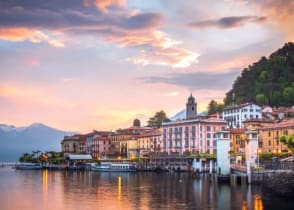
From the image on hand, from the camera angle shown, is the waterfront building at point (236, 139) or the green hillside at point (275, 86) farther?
the green hillside at point (275, 86)

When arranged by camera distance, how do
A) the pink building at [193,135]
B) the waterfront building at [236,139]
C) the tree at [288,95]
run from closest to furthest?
1. the waterfront building at [236,139]
2. the pink building at [193,135]
3. the tree at [288,95]

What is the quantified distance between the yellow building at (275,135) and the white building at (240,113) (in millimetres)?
33365

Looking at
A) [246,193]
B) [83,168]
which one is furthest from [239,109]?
[246,193]

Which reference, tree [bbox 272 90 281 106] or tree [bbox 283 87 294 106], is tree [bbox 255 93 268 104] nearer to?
tree [bbox 272 90 281 106]

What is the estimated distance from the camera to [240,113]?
175m

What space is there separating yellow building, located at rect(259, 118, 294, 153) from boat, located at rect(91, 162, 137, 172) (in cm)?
4831

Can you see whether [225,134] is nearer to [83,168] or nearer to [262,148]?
[262,148]

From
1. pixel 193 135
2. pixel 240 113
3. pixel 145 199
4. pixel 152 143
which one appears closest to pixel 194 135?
pixel 193 135

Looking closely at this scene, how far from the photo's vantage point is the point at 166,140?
179625 millimetres

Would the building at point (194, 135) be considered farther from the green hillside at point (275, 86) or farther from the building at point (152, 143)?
the green hillside at point (275, 86)

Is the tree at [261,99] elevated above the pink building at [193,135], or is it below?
above

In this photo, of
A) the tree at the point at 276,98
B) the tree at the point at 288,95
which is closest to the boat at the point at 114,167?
the tree at the point at 276,98

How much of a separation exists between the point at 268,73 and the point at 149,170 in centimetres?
5722

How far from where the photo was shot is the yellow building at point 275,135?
4985 inches
